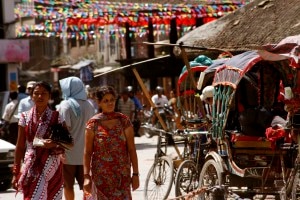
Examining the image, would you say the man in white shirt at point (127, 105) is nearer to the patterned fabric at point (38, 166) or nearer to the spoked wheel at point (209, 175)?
the spoked wheel at point (209, 175)

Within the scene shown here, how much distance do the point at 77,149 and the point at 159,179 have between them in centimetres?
153

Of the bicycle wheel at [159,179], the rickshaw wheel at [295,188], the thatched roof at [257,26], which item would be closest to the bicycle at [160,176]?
the bicycle wheel at [159,179]

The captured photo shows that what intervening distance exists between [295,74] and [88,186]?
124 inches

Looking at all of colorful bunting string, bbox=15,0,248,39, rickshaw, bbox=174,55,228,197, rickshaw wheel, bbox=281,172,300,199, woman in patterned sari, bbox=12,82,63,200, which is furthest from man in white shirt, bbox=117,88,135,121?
woman in patterned sari, bbox=12,82,63,200

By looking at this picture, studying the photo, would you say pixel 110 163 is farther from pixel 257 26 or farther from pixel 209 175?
pixel 257 26

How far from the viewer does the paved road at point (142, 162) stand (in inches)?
598

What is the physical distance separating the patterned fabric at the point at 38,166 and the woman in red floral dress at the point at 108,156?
94 cm

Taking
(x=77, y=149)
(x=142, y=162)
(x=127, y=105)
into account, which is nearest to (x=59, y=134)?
(x=77, y=149)

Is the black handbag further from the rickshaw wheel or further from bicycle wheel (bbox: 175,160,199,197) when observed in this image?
bicycle wheel (bbox: 175,160,199,197)

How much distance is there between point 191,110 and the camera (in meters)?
14.6

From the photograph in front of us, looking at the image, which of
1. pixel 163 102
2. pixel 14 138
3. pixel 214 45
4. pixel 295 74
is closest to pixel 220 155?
pixel 295 74

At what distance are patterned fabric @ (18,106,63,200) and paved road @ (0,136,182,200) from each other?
3921 mm

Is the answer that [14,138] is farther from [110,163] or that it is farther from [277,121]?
[110,163]

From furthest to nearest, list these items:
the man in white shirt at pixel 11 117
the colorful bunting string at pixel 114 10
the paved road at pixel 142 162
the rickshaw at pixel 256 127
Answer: the colorful bunting string at pixel 114 10
the man in white shirt at pixel 11 117
the paved road at pixel 142 162
the rickshaw at pixel 256 127
